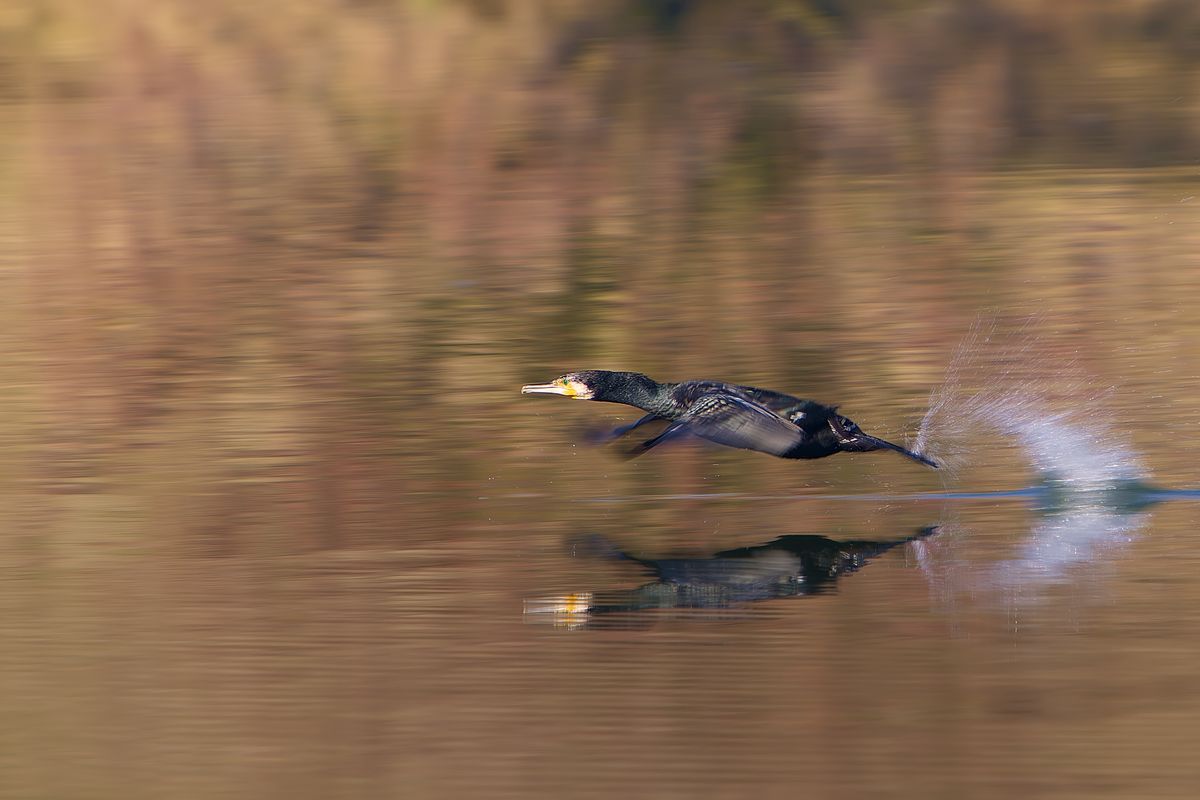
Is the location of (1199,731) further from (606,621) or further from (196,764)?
(196,764)

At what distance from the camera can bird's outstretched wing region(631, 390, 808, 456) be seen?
6.66 m

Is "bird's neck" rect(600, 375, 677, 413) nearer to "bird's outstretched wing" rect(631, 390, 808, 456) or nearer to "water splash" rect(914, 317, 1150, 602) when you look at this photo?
"bird's outstretched wing" rect(631, 390, 808, 456)

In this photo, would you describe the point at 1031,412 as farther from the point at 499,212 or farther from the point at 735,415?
the point at 499,212

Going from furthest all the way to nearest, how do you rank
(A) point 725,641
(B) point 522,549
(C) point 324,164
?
→ (C) point 324,164, (B) point 522,549, (A) point 725,641

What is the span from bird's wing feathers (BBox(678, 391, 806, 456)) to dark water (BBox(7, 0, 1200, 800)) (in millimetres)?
314

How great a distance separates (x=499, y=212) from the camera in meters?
12.6

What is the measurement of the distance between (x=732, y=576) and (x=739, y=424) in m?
0.67

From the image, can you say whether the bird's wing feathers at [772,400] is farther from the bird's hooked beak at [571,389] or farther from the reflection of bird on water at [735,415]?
the bird's hooked beak at [571,389]

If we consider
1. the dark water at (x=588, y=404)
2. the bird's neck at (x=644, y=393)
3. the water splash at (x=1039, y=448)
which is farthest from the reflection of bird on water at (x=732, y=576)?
the bird's neck at (x=644, y=393)

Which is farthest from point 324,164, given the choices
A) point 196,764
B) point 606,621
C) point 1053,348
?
point 196,764

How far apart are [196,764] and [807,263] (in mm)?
6998

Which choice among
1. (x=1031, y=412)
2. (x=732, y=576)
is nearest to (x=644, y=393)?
(x=732, y=576)

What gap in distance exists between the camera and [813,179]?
13047 millimetres

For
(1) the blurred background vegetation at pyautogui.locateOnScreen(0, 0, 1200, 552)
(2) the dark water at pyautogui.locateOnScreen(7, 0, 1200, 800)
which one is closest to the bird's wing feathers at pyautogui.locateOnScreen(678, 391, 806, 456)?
(2) the dark water at pyautogui.locateOnScreen(7, 0, 1200, 800)
